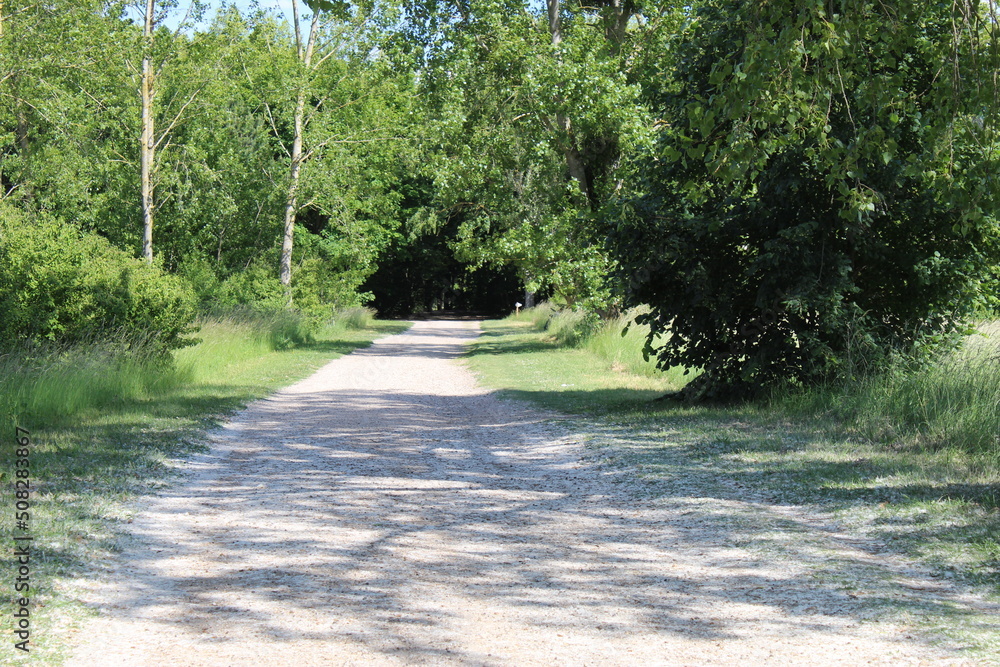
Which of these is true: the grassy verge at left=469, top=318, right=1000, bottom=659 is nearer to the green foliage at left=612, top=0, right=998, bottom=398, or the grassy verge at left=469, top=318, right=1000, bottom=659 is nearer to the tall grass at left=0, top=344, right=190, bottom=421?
the green foliage at left=612, top=0, right=998, bottom=398

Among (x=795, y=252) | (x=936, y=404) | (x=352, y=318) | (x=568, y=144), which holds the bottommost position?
(x=936, y=404)

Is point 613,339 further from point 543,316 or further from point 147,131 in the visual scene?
point 543,316

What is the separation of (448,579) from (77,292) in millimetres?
11896

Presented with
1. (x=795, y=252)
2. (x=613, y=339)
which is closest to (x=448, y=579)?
(x=795, y=252)

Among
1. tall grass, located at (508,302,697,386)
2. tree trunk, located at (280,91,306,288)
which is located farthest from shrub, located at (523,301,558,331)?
tree trunk, located at (280,91,306,288)

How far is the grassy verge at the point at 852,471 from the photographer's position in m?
5.65

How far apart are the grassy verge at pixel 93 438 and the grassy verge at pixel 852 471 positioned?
435cm

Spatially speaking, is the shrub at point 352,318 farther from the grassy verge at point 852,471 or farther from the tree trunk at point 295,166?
the grassy verge at point 852,471

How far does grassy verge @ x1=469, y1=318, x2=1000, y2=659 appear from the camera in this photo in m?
5.65

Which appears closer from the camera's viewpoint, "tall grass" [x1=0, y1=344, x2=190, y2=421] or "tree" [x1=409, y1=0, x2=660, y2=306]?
"tall grass" [x1=0, y1=344, x2=190, y2=421]

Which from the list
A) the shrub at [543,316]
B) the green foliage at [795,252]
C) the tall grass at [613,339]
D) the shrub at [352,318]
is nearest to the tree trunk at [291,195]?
the shrub at [352,318]

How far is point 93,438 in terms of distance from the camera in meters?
10.3

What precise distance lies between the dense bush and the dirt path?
681cm

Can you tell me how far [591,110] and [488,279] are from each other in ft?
177
